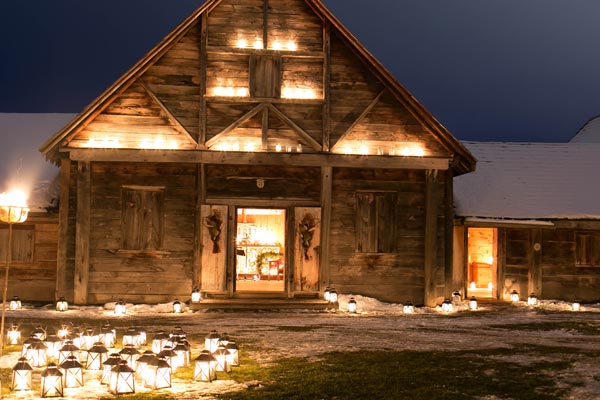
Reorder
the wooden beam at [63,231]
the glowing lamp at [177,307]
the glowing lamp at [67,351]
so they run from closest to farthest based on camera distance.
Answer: the glowing lamp at [67,351] → the glowing lamp at [177,307] → the wooden beam at [63,231]

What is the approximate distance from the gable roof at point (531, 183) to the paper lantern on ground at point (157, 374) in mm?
13669

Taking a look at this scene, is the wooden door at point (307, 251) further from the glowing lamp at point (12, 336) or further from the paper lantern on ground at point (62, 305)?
the glowing lamp at point (12, 336)

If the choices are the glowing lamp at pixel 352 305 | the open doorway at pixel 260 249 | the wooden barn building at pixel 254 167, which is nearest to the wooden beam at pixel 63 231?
the wooden barn building at pixel 254 167

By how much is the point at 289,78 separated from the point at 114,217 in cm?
567

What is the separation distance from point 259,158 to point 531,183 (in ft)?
31.2

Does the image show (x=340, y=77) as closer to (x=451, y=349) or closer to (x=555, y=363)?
(x=451, y=349)

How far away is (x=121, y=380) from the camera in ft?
25.2

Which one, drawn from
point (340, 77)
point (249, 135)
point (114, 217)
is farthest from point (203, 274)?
point (340, 77)

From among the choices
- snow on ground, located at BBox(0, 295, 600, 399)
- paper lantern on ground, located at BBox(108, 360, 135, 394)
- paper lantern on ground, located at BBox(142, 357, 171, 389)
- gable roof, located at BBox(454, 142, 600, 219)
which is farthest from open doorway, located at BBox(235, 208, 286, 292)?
paper lantern on ground, located at BBox(108, 360, 135, 394)

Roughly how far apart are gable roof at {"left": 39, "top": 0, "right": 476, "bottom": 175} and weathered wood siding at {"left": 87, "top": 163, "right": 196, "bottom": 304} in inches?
49.2

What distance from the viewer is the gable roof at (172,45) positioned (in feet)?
53.4

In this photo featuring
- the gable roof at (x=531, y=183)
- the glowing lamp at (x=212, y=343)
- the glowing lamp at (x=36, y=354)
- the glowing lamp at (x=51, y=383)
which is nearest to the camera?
the glowing lamp at (x=51, y=383)

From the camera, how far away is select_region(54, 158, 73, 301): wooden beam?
16.7 m

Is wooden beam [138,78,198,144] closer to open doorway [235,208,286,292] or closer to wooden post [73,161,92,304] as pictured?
wooden post [73,161,92,304]
